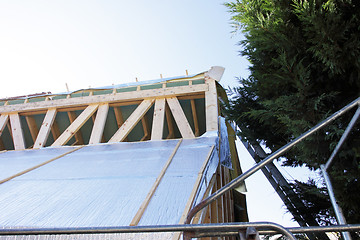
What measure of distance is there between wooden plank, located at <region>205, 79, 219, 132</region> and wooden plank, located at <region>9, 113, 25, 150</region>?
154 inches

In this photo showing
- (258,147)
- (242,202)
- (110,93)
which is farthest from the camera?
(242,202)

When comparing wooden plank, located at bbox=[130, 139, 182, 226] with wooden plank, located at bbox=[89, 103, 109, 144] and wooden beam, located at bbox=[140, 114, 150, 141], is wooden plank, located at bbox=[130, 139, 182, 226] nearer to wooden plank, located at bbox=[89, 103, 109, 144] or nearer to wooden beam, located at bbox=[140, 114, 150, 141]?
wooden plank, located at bbox=[89, 103, 109, 144]

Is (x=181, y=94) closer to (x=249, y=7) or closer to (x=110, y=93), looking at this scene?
(x=110, y=93)

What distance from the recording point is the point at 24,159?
429 cm

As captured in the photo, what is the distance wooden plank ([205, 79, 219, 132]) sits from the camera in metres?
4.77

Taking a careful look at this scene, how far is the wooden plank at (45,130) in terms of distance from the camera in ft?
17.4

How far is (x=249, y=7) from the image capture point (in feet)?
9.24

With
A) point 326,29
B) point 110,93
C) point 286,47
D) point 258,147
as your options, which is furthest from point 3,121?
point 326,29

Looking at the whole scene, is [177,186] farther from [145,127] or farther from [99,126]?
[145,127]

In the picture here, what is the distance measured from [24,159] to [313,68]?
4307 mm

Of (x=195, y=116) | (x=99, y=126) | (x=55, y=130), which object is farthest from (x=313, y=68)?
(x=55, y=130)

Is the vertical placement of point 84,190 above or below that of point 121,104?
below

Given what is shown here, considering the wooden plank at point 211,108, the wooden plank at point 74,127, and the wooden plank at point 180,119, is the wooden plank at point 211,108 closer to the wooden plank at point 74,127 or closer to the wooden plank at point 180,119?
the wooden plank at point 180,119

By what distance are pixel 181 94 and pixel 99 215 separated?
353 centimetres
